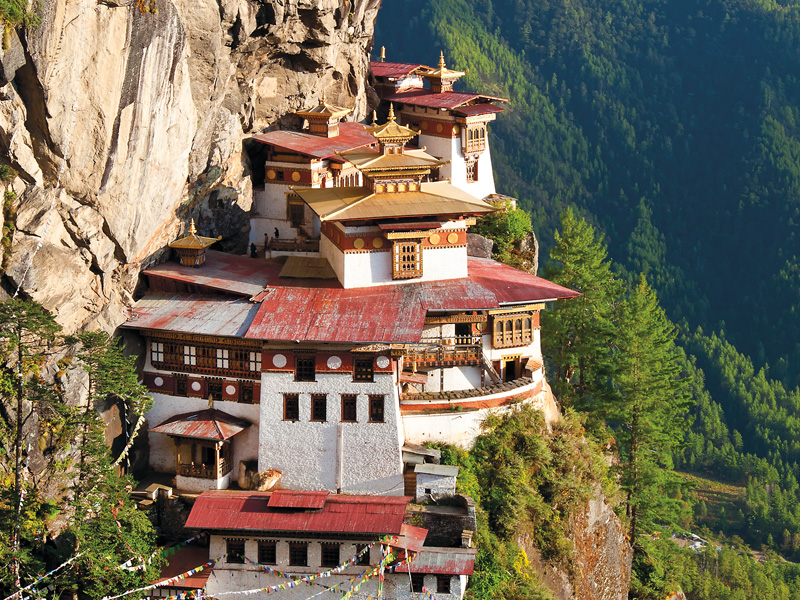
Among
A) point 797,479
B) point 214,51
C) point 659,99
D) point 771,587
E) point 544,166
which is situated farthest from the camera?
point 659,99

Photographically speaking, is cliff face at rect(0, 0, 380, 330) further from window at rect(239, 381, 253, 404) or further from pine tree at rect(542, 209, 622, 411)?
pine tree at rect(542, 209, 622, 411)

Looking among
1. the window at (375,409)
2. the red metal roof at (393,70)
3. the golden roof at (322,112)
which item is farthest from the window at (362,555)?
the red metal roof at (393,70)

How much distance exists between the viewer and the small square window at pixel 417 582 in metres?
34.3

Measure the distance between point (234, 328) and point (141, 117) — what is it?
782 centimetres

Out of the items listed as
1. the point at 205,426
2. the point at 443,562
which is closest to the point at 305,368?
the point at 205,426

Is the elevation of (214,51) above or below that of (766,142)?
above

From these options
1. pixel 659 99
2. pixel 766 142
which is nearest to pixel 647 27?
pixel 659 99

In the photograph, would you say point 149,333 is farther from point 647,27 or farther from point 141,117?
point 647,27

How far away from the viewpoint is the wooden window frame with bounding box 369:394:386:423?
36.7 meters

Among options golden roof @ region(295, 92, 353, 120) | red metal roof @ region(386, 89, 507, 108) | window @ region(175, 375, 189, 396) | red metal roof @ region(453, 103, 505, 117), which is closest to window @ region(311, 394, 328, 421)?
window @ region(175, 375, 189, 396)

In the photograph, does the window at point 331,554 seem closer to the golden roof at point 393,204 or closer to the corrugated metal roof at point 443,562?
the corrugated metal roof at point 443,562

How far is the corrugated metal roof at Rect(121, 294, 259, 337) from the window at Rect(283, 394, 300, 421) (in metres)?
2.59

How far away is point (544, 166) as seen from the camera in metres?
128

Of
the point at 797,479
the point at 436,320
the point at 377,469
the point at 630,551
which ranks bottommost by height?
the point at 797,479
